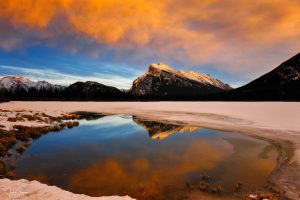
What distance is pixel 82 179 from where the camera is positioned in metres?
11.6

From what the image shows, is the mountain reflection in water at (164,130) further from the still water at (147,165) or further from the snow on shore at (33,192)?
the snow on shore at (33,192)

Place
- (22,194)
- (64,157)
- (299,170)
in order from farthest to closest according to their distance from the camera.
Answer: (64,157)
(299,170)
(22,194)

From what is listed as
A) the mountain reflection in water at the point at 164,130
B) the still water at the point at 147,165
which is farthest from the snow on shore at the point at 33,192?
the mountain reflection in water at the point at 164,130

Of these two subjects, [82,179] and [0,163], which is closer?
[82,179]

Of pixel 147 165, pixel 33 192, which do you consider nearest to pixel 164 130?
pixel 147 165

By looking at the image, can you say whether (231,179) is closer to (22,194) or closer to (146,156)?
(146,156)

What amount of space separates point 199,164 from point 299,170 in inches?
202

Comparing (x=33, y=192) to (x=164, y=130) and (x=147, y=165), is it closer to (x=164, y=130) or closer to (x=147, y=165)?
(x=147, y=165)

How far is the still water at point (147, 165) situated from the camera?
35.6ft

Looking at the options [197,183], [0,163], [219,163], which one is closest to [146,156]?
[219,163]

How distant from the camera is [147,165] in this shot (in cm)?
1419

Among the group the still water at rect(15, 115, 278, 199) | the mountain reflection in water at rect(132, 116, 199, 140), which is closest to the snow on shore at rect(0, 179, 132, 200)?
the still water at rect(15, 115, 278, 199)

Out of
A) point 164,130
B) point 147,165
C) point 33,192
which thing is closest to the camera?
point 33,192

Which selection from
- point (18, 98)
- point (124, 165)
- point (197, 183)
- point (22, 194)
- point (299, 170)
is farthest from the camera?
point (18, 98)
